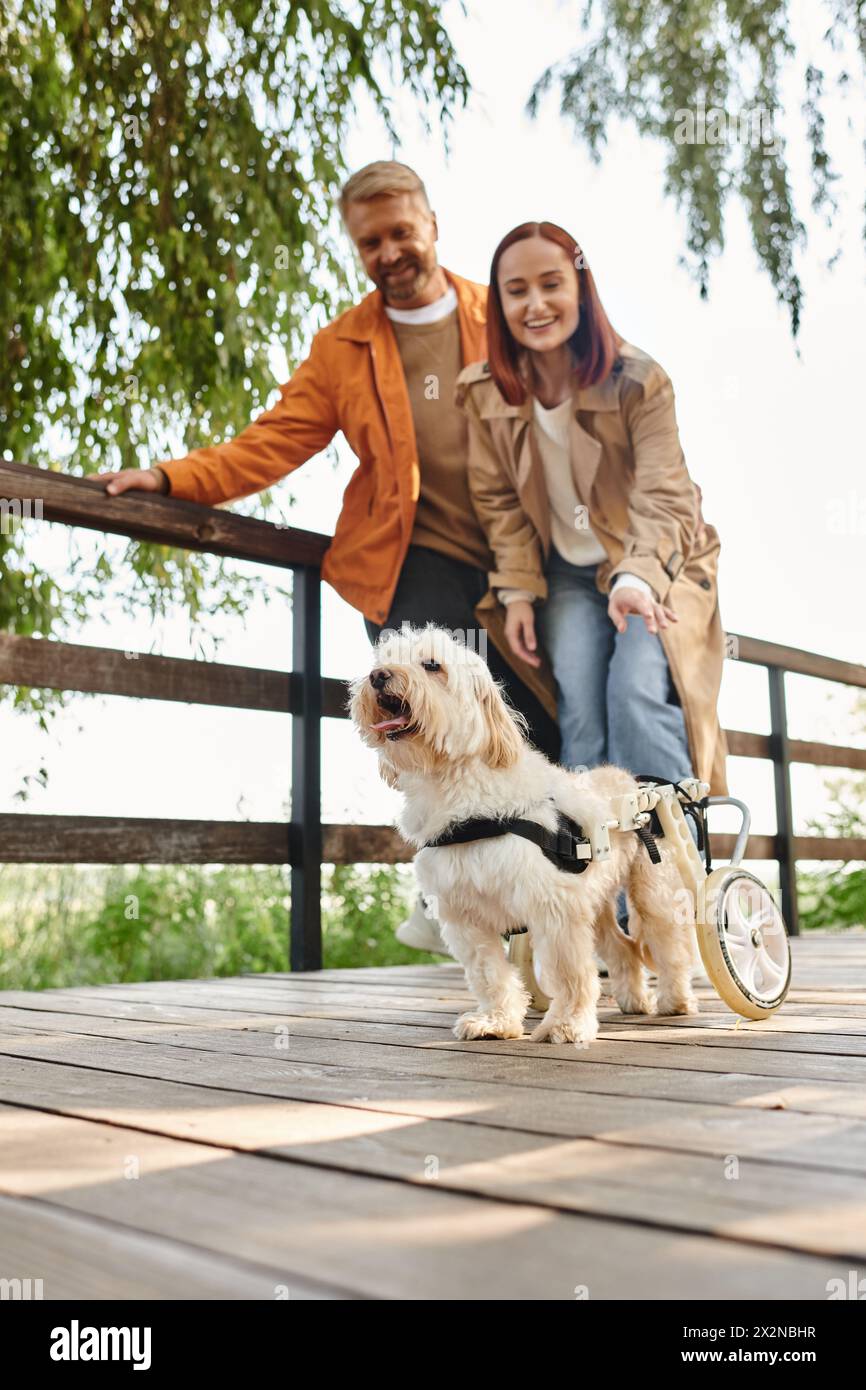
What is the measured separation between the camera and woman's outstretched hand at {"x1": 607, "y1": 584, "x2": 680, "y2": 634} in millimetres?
3225

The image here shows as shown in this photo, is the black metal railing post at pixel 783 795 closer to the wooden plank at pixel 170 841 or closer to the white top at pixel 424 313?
the wooden plank at pixel 170 841

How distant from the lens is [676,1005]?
2.50 m

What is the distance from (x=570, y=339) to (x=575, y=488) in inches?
16.5

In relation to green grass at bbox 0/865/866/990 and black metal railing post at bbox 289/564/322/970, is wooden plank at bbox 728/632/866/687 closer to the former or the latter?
green grass at bbox 0/865/866/990

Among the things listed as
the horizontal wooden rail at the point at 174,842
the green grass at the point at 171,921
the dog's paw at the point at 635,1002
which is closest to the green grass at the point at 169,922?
the green grass at the point at 171,921

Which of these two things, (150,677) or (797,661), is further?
(797,661)

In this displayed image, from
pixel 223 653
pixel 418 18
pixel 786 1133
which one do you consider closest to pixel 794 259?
pixel 418 18

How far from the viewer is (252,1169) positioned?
4.07 ft

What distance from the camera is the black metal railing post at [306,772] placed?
3.74 meters

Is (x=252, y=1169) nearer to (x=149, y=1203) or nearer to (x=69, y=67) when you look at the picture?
(x=149, y=1203)

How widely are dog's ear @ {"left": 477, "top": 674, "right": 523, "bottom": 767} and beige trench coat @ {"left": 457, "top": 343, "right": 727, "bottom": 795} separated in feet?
4.03

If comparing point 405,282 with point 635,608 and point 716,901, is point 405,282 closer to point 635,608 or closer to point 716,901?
point 635,608

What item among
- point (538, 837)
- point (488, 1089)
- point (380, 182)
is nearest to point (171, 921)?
point (380, 182)
